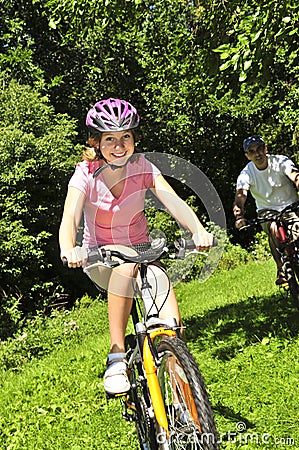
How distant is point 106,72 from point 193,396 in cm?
1846

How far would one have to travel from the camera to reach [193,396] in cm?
282

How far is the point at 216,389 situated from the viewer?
5.37 m

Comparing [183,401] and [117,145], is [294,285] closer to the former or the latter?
[117,145]

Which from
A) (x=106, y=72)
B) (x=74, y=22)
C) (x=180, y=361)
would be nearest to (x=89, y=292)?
(x=106, y=72)

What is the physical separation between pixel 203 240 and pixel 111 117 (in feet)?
2.99

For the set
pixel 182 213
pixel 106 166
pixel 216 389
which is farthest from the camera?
pixel 216 389

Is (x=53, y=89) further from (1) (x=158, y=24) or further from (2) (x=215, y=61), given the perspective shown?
(2) (x=215, y=61)

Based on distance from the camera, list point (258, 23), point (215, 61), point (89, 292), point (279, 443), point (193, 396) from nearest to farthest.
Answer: point (193, 396), point (279, 443), point (258, 23), point (215, 61), point (89, 292)

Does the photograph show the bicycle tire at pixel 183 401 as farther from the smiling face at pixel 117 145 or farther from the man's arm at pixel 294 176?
the man's arm at pixel 294 176

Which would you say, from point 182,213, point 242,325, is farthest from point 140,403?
point 242,325

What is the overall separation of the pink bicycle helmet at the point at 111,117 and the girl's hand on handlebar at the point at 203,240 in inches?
30.8

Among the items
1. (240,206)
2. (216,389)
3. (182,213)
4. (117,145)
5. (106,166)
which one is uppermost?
(117,145)

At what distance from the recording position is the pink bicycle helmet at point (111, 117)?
144 inches

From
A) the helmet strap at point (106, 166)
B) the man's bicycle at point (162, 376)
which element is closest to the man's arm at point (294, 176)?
the helmet strap at point (106, 166)
